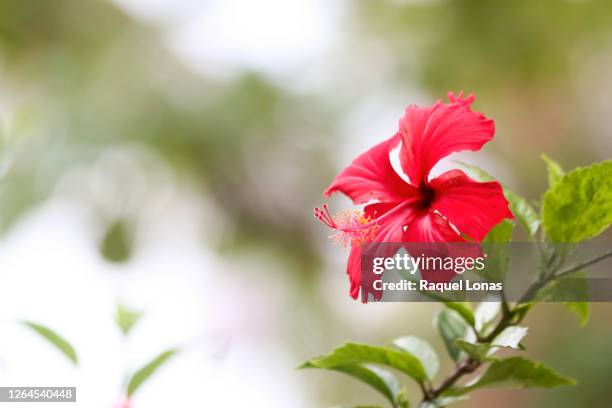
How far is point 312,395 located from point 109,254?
83 centimetres

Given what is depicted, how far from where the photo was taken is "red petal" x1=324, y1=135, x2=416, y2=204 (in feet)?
1.61

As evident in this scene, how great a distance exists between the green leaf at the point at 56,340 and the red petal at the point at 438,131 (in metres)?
0.29

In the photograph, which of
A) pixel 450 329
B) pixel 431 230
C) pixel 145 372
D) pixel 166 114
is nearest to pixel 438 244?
pixel 431 230

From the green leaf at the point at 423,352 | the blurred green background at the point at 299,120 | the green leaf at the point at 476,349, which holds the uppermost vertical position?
the blurred green background at the point at 299,120

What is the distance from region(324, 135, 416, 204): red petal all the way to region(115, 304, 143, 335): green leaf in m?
0.20

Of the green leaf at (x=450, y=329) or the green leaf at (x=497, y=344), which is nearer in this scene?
the green leaf at (x=497, y=344)

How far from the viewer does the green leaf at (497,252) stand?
42 centimetres

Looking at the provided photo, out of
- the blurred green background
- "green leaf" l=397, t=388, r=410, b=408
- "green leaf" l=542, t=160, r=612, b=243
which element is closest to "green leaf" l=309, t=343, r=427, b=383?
"green leaf" l=397, t=388, r=410, b=408

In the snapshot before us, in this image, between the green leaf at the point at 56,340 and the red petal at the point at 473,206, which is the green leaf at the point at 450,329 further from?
the green leaf at the point at 56,340

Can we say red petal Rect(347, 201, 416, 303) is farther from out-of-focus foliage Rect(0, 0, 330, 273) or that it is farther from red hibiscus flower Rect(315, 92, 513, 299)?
out-of-focus foliage Rect(0, 0, 330, 273)

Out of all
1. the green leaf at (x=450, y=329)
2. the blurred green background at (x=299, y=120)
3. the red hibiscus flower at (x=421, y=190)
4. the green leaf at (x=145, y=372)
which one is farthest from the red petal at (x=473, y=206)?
the blurred green background at (x=299, y=120)

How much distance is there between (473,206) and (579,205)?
0.06 metres

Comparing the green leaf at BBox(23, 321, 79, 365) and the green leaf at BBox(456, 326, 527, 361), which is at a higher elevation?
the green leaf at BBox(23, 321, 79, 365)

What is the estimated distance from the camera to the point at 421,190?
1.57 ft
